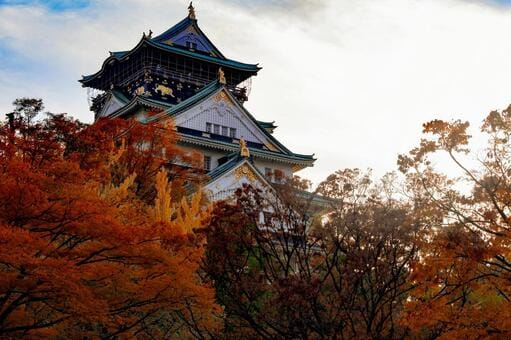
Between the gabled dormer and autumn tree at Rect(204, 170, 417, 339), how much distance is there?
3547 centimetres

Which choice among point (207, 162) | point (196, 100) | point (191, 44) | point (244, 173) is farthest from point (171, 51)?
point (244, 173)

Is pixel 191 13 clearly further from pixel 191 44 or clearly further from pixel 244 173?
pixel 244 173

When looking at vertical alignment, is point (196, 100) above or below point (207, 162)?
above

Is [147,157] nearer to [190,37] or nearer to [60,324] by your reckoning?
[60,324]

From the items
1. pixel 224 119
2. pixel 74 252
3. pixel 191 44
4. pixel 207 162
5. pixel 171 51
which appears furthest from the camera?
pixel 191 44

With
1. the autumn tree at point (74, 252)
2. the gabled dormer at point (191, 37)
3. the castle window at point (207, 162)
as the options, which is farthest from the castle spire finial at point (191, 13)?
the autumn tree at point (74, 252)

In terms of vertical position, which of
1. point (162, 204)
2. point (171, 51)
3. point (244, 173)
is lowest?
point (162, 204)

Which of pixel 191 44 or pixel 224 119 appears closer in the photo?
pixel 224 119

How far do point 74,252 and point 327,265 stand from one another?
22.3ft

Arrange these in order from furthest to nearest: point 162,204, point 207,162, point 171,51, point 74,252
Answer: point 171,51 → point 207,162 → point 162,204 → point 74,252

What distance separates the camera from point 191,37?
2183 inches

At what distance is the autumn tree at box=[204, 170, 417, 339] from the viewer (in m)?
18.1

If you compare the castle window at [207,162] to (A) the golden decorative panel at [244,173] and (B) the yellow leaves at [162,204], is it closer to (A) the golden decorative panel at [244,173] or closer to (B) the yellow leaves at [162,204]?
(A) the golden decorative panel at [244,173]

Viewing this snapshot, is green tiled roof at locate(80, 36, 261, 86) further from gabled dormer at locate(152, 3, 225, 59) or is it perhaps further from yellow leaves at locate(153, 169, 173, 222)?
yellow leaves at locate(153, 169, 173, 222)
